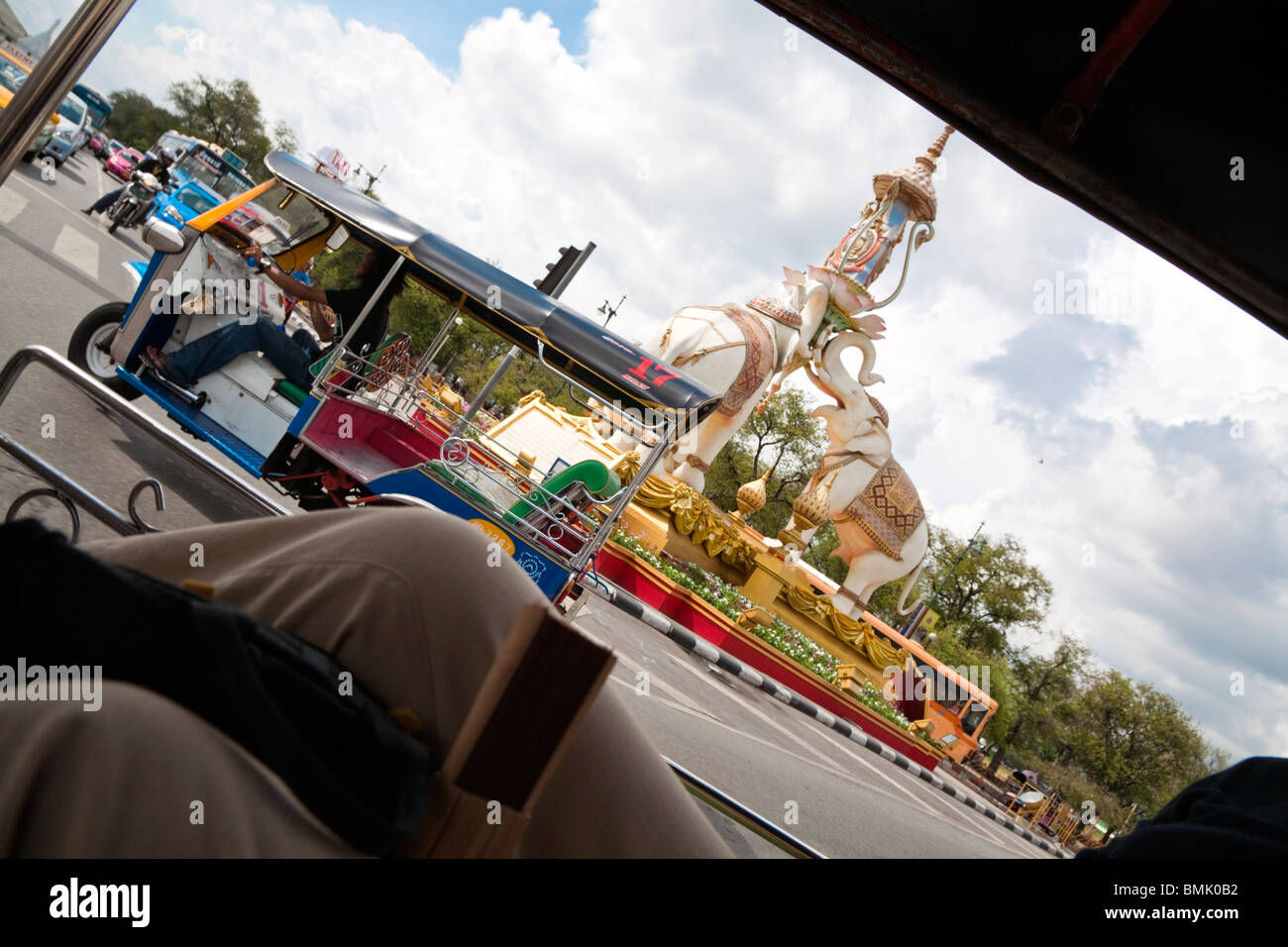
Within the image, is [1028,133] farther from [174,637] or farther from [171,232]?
[171,232]

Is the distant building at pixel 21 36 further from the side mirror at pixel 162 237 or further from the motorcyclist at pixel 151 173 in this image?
the motorcyclist at pixel 151 173

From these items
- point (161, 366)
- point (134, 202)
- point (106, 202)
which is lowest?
point (161, 366)

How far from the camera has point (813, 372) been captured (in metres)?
15.7

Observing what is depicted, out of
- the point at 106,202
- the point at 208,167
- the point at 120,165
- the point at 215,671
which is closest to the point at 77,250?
the point at 208,167

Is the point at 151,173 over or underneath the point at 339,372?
over

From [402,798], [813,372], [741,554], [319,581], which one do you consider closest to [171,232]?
[319,581]

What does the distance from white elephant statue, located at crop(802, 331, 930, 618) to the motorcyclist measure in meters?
13.9

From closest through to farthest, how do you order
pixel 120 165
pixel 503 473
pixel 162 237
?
pixel 162 237, pixel 503 473, pixel 120 165

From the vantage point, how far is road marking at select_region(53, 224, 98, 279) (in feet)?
35.5

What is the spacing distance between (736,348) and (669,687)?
24.2ft

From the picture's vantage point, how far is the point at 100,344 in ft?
21.9

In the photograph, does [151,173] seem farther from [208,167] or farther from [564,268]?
[564,268]

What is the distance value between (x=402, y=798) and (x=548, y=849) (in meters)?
0.28

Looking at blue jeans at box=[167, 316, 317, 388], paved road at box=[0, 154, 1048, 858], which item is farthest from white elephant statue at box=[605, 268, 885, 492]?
blue jeans at box=[167, 316, 317, 388]
